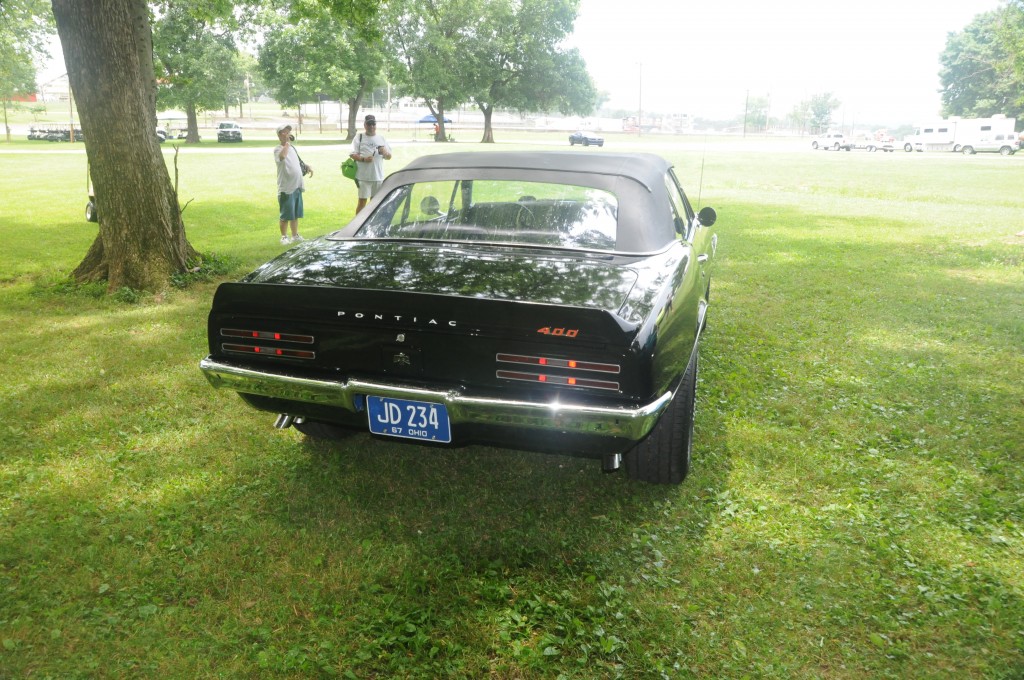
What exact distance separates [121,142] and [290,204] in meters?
3.00

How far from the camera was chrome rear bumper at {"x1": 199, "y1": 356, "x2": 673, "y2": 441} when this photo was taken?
2.56 metres

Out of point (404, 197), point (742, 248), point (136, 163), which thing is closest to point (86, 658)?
point (404, 197)

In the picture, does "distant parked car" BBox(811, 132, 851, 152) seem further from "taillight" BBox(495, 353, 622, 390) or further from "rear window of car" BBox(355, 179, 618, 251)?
"taillight" BBox(495, 353, 622, 390)

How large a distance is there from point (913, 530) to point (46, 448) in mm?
4156

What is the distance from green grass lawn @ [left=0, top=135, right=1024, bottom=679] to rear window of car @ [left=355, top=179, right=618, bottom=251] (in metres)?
1.11

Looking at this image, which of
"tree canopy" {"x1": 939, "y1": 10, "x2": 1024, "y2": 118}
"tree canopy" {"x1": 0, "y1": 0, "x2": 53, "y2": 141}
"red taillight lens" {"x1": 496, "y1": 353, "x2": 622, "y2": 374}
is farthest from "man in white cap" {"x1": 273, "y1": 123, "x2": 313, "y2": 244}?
"tree canopy" {"x1": 939, "y1": 10, "x2": 1024, "y2": 118}

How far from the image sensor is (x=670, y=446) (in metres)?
3.27

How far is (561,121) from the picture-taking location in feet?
312

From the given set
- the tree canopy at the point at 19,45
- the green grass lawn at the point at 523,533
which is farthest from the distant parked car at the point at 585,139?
the green grass lawn at the point at 523,533

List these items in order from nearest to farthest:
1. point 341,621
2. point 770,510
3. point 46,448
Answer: point 341,621
point 770,510
point 46,448

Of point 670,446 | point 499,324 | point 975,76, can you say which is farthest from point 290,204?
point 975,76

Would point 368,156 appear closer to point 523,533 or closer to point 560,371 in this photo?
point 523,533

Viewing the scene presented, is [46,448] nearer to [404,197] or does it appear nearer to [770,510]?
[404,197]

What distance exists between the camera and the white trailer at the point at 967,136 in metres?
48.1
